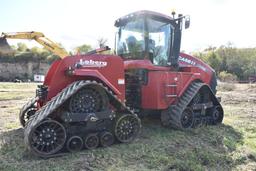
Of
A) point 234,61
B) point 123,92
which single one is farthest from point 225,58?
point 123,92

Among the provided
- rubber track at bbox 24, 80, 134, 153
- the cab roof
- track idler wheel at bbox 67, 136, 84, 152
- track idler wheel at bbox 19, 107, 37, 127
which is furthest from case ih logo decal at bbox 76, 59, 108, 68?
track idler wheel at bbox 19, 107, 37, 127

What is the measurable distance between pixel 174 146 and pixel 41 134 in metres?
2.69

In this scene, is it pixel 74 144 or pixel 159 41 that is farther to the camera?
pixel 159 41

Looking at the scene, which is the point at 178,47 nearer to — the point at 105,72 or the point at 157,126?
the point at 157,126

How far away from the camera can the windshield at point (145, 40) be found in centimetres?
771

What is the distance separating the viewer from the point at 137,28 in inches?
308

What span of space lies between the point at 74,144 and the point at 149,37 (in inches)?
127

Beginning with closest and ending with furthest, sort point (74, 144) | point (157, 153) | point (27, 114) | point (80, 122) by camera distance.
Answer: point (74, 144)
point (80, 122)
point (157, 153)
point (27, 114)

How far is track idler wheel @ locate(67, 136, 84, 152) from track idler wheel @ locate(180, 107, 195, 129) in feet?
9.91

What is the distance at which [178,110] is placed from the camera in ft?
25.8

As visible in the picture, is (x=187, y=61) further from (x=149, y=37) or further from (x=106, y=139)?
(x=106, y=139)

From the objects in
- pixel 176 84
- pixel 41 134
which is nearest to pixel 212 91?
pixel 176 84

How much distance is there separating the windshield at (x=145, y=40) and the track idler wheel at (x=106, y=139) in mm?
2304

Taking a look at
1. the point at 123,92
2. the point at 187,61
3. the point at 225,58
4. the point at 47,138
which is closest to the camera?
the point at 47,138
